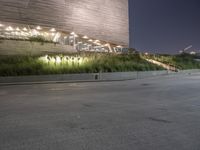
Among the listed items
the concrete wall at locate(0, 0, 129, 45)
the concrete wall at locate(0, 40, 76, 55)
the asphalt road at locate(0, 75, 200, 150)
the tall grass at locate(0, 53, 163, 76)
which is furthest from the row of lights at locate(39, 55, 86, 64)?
the asphalt road at locate(0, 75, 200, 150)

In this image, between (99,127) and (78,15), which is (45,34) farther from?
(99,127)

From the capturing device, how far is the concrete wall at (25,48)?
2979cm

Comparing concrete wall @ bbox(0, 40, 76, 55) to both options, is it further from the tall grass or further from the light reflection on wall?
the light reflection on wall

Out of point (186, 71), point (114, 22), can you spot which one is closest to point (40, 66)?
point (186, 71)

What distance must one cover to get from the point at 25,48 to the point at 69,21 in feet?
65.9

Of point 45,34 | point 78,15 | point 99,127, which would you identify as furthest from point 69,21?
point 99,127

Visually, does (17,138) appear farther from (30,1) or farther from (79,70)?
(30,1)

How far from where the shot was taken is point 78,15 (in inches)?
2044

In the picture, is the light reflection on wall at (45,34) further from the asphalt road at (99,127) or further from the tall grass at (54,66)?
the asphalt road at (99,127)

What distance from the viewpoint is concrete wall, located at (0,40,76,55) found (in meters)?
29.8

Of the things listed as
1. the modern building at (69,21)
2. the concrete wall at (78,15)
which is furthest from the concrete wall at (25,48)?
the concrete wall at (78,15)

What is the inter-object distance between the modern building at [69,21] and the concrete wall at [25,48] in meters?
3.21

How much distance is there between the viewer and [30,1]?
44.8 meters

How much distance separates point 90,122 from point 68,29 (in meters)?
43.8
